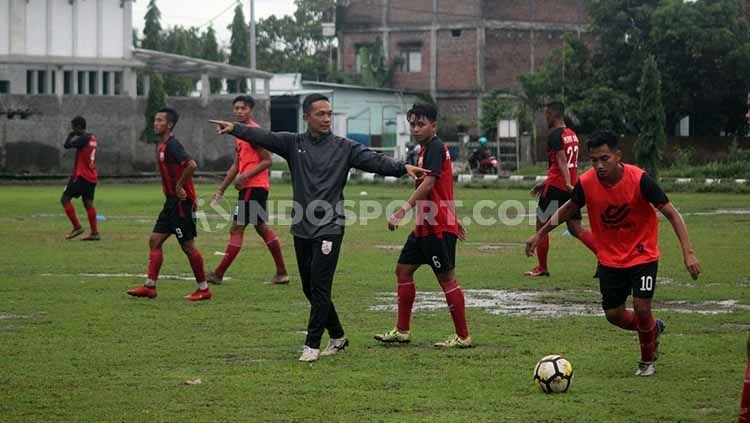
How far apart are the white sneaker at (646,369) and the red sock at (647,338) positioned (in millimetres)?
36

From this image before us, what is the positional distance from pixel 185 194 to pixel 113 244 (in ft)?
24.9

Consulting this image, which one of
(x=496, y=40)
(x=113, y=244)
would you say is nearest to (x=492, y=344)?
(x=113, y=244)

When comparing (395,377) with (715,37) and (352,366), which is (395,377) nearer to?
(352,366)

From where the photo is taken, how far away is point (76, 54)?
4853 cm

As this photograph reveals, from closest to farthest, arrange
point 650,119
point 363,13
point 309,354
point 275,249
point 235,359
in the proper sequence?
point 309,354 → point 235,359 → point 275,249 → point 650,119 → point 363,13

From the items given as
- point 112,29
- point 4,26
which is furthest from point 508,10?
point 4,26

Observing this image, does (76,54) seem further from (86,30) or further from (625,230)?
(625,230)

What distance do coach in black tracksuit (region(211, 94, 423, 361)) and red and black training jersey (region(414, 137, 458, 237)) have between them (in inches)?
22.1

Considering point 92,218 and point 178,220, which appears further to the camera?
point 92,218

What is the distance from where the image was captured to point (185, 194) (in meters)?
14.0

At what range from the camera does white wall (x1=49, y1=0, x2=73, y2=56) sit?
157ft

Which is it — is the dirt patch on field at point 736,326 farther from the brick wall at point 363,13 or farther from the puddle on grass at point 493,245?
the brick wall at point 363,13

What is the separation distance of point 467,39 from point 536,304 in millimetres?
54973

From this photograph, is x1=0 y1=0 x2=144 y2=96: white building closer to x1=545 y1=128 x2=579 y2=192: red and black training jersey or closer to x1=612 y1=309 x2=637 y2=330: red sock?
x1=545 y1=128 x2=579 y2=192: red and black training jersey
